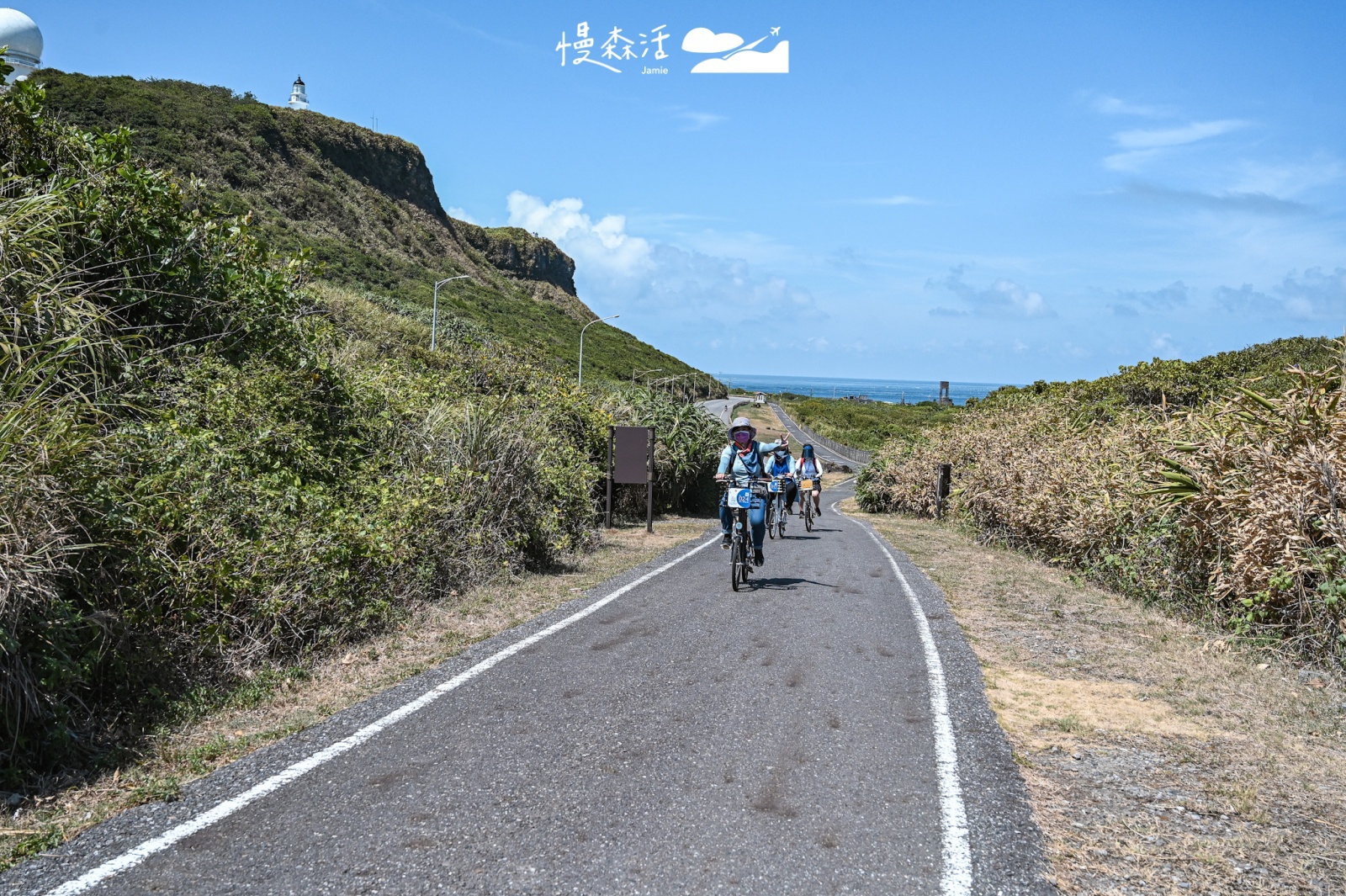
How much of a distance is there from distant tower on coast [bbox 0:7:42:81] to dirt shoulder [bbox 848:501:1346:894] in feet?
134

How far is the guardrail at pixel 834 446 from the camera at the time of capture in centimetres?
7854

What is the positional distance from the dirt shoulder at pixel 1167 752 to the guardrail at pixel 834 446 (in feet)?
184

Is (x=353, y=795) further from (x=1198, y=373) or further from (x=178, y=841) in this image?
(x=1198, y=373)

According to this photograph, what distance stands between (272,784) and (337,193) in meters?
89.8

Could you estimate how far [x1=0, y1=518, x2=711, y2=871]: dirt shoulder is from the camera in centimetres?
453

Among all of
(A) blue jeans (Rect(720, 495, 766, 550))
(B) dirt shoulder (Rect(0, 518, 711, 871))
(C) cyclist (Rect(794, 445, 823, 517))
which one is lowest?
(B) dirt shoulder (Rect(0, 518, 711, 871))

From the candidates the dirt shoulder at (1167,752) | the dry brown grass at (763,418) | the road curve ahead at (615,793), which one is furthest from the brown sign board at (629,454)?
the dry brown grass at (763,418)

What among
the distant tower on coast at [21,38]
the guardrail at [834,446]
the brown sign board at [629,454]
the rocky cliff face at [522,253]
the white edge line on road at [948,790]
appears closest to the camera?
the white edge line on road at [948,790]

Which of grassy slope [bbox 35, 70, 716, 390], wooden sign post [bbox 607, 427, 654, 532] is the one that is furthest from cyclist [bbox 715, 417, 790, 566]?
grassy slope [bbox 35, 70, 716, 390]

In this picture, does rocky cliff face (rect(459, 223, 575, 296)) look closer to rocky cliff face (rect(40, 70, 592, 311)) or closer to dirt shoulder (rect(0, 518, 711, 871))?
rocky cliff face (rect(40, 70, 592, 311))

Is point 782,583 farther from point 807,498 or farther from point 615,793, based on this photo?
point 807,498

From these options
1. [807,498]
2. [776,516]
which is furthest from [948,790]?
[807,498]

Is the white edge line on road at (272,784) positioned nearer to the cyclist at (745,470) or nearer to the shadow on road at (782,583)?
the cyclist at (745,470)

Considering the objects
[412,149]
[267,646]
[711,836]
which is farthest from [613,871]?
[412,149]
